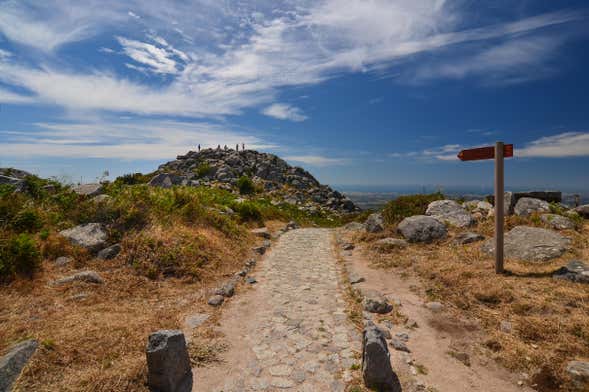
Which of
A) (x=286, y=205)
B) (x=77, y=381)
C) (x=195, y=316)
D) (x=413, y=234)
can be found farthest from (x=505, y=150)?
(x=286, y=205)

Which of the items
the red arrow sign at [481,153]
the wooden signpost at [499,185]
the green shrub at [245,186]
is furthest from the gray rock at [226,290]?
the green shrub at [245,186]

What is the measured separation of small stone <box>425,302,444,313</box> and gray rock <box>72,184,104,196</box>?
12484 mm

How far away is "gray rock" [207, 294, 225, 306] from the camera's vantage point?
7215mm

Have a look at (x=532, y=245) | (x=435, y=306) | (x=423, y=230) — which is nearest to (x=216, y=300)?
(x=435, y=306)

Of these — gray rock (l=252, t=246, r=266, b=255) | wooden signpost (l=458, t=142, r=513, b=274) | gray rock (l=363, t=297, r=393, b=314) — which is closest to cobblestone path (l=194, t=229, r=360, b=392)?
gray rock (l=363, t=297, r=393, b=314)

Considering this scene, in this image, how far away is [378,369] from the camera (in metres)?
4.18

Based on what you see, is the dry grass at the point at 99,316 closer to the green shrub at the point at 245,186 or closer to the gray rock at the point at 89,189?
the gray rock at the point at 89,189

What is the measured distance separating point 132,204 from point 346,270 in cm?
788

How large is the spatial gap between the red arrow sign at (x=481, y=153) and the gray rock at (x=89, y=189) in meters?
13.5

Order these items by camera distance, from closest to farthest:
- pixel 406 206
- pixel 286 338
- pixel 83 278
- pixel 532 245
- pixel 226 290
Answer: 1. pixel 286 338
2. pixel 83 278
3. pixel 226 290
4. pixel 532 245
5. pixel 406 206

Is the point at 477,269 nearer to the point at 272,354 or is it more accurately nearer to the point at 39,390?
the point at 272,354

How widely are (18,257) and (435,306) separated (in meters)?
9.97

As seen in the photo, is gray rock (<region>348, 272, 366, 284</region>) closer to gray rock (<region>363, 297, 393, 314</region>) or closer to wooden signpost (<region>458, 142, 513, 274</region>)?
gray rock (<region>363, 297, 393, 314</region>)

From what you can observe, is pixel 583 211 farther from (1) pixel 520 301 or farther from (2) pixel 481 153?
(1) pixel 520 301
